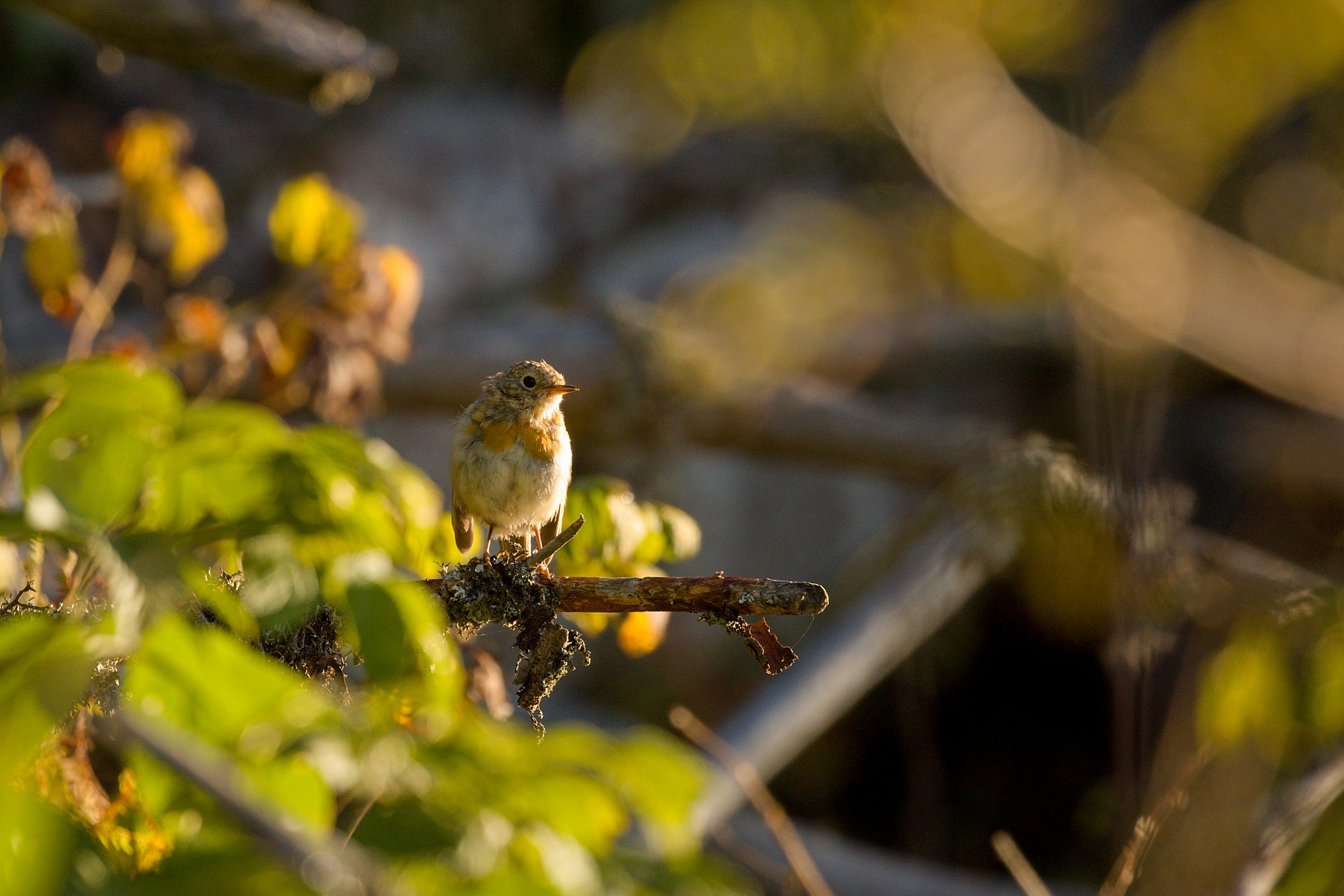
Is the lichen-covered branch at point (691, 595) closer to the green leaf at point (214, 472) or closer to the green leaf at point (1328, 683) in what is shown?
the green leaf at point (214, 472)

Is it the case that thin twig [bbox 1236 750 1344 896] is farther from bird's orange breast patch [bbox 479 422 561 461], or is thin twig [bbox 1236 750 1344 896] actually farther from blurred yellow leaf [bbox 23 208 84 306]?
blurred yellow leaf [bbox 23 208 84 306]

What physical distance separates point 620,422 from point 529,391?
164 centimetres

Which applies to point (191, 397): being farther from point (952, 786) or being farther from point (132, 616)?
point (952, 786)

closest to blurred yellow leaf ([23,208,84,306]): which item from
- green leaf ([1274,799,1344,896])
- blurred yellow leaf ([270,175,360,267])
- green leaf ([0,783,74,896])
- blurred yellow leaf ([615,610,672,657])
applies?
blurred yellow leaf ([270,175,360,267])

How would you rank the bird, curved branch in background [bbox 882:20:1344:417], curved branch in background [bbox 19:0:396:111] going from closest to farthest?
curved branch in background [bbox 882:20:1344:417], curved branch in background [bbox 19:0:396:111], the bird

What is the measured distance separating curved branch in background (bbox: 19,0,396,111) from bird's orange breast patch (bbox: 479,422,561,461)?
1.03 m

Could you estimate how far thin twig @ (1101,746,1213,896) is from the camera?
1.97 m

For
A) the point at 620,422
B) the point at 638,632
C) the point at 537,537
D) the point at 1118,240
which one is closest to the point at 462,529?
the point at 537,537

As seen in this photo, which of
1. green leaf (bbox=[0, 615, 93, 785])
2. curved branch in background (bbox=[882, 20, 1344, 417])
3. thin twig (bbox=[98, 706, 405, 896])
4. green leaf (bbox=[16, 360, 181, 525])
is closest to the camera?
thin twig (bbox=[98, 706, 405, 896])

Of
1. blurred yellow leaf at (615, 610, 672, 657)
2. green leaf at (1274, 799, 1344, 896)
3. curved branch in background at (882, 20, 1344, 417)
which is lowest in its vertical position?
blurred yellow leaf at (615, 610, 672, 657)

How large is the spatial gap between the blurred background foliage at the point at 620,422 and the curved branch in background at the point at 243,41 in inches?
1.6

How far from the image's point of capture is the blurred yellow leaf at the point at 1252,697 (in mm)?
2135

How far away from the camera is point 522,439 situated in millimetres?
3039

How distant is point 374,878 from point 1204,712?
2.06 m
